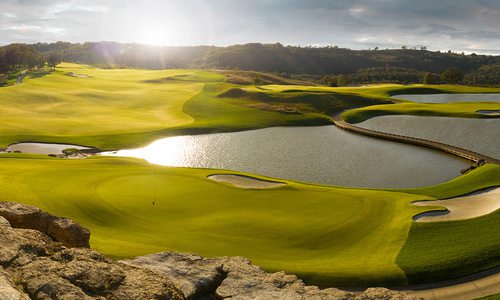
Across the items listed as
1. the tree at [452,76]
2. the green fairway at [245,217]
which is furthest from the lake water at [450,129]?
the tree at [452,76]

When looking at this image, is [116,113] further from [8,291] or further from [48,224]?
[8,291]

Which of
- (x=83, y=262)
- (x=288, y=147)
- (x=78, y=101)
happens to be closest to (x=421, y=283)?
(x=83, y=262)

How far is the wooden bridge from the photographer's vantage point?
55.6 m

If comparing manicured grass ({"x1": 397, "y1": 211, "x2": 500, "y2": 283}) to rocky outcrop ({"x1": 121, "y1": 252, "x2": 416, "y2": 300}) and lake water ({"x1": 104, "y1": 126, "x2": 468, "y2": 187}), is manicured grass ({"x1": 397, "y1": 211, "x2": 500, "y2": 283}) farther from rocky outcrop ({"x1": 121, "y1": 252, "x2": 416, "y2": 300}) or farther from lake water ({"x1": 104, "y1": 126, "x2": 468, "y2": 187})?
lake water ({"x1": 104, "y1": 126, "x2": 468, "y2": 187})

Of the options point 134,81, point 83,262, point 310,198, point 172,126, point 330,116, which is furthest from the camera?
point 134,81

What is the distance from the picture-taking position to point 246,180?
41062 millimetres

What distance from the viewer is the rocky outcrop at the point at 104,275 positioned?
9945 millimetres

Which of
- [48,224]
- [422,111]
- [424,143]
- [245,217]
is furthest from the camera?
[422,111]

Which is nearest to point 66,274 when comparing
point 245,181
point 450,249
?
point 450,249

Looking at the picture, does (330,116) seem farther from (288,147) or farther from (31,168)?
(31,168)

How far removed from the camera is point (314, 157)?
58.8 m

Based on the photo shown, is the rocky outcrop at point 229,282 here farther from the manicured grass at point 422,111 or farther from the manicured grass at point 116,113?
the manicured grass at point 422,111

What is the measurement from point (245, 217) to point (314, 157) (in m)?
31.0

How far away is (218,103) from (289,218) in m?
73.9
